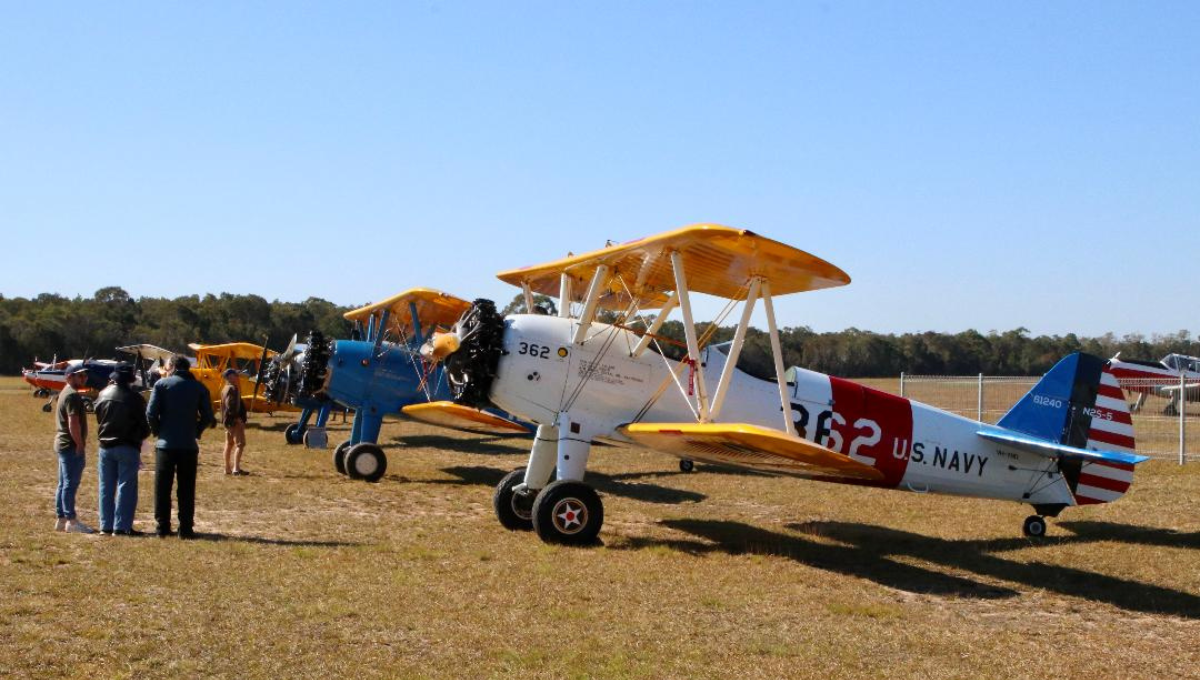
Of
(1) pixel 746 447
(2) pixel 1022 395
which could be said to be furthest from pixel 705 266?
(2) pixel 1022 395

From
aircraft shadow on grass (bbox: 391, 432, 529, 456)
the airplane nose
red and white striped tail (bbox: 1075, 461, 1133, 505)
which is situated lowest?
aircraft shadow on grass (bbox: 391, 432, 529, 456)

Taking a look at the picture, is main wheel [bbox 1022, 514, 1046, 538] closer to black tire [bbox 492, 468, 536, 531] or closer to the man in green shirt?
black tire [bbox 492, 468, 536, 531]

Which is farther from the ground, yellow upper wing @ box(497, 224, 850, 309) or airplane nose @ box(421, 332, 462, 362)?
yellow upper wing @ box(497, 224, 850, 309)

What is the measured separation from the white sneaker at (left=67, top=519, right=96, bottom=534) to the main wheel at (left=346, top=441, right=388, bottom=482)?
17.7 ft

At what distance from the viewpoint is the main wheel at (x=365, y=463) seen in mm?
13461

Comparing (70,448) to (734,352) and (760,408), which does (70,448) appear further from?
(760,408)

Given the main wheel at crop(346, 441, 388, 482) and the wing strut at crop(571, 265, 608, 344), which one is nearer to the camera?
the wing strut at crop(571, 265, 608, 344)

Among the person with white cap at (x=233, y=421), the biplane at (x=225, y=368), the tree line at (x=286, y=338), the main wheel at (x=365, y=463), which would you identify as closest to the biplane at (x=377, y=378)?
the main wheel at (x=365, y=463)

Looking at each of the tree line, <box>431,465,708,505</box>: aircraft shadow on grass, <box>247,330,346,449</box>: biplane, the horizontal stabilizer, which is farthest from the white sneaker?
the tree line

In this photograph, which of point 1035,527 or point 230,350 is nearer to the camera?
point 1035,527

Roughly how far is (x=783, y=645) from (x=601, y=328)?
464 centimetres

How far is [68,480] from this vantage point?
813 cm

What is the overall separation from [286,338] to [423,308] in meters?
55.2

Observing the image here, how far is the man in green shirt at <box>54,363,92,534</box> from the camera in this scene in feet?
26.2
